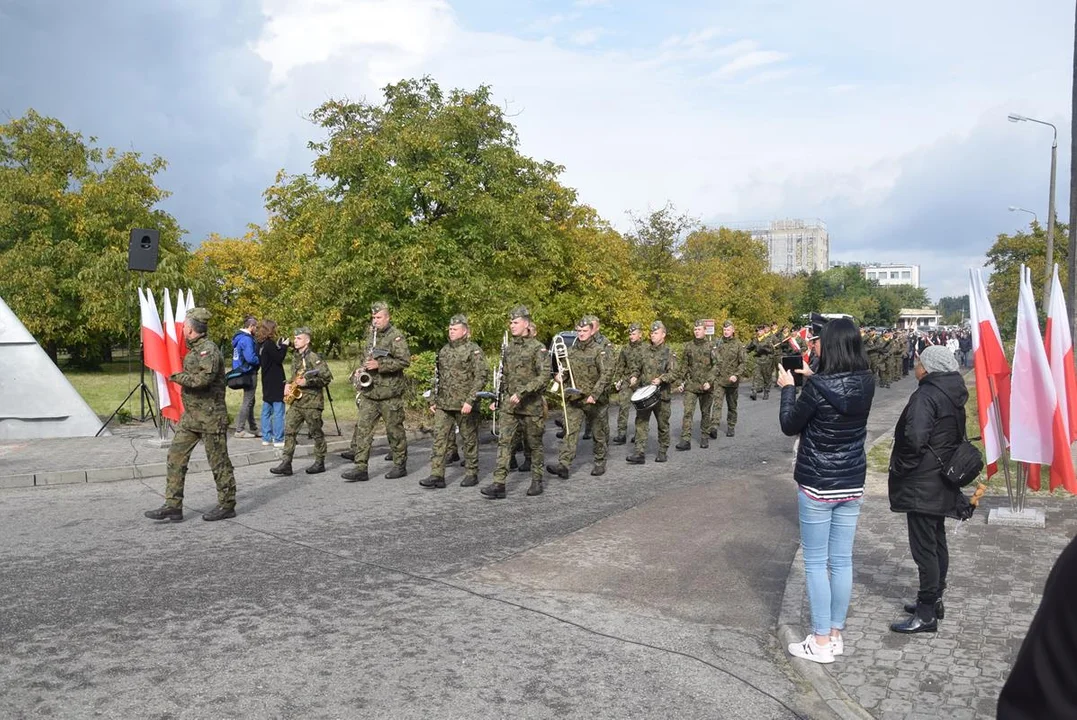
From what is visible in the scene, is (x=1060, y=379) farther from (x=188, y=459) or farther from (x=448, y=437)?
(x=188, y=459)

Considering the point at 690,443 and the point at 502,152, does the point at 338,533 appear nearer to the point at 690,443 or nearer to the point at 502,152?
the point at 690,443

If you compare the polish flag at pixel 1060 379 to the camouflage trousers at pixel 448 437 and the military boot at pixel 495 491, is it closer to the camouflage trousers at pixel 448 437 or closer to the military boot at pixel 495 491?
the military boot at pixel 495 491

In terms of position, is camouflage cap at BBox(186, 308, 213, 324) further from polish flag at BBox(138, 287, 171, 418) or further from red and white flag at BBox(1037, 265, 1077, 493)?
red and white flag at BBox(1037, 265, 1077, 493)

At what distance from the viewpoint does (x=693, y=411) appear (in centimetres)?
1526

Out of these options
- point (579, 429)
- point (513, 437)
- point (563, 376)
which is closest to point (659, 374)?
point (563, 376)

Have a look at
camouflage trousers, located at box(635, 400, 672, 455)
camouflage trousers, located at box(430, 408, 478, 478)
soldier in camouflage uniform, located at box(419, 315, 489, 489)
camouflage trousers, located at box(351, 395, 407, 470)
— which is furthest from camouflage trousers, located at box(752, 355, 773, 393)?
soldier in camouflage uniform, located at box(419, 315, 489, 489)

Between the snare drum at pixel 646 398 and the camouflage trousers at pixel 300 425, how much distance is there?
438 centimetres

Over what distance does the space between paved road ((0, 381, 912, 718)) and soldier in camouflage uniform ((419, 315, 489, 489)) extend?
1.51ft

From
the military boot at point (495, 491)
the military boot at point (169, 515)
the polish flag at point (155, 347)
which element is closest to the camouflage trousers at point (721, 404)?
the military boot at point (495, 491)

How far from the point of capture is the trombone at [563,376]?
12.0m

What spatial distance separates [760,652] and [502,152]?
1566cm

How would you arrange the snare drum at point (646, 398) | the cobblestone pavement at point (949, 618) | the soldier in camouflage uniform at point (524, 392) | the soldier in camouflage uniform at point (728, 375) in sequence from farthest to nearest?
the soldier in camouflage uniform at point (728, 375)
the snare drum at point (646, 398)
the soldier in camouflage uniform at point (524, 392)
the cobblestone pavement at point (949, 618)

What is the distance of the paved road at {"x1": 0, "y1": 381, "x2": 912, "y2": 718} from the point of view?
474cm

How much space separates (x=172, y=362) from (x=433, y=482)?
5.08m
